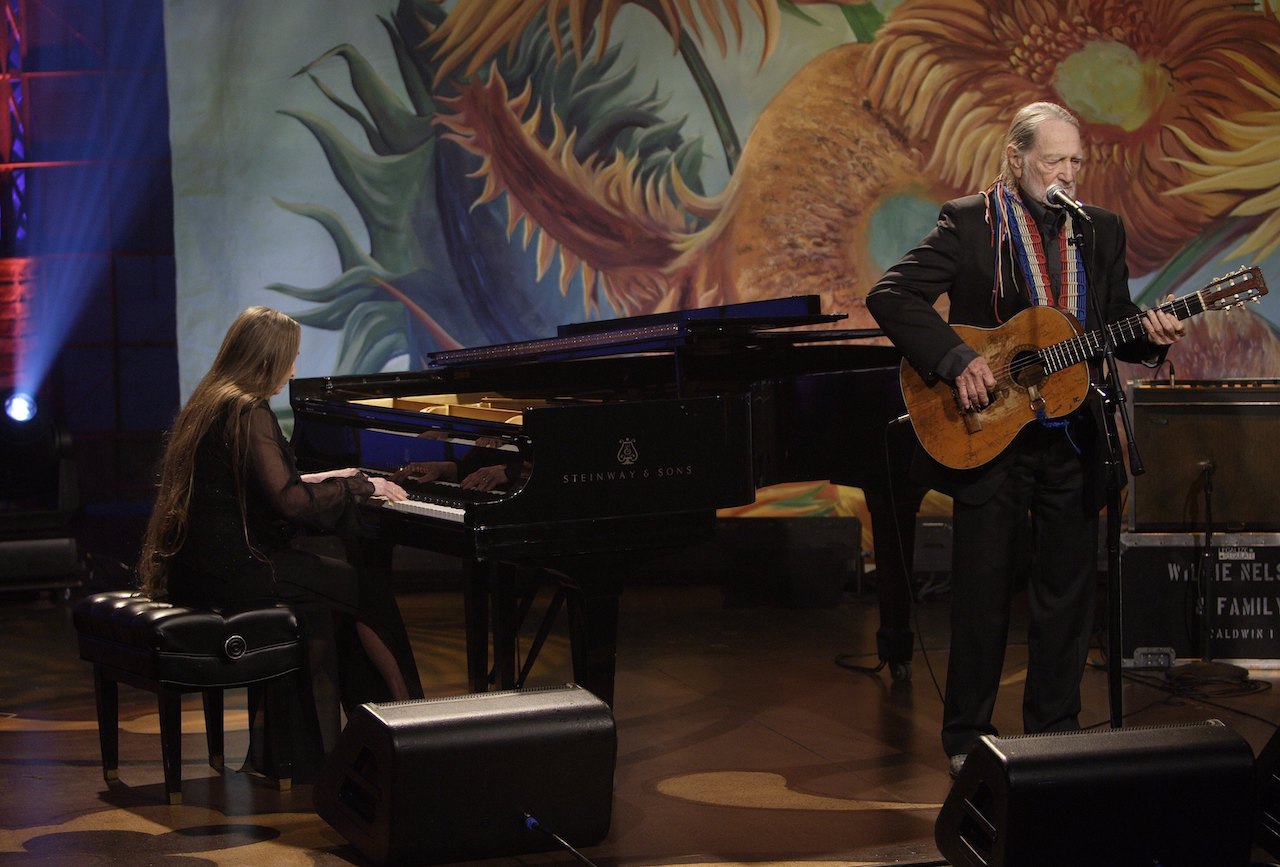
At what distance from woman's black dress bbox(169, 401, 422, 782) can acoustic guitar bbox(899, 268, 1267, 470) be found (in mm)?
1552

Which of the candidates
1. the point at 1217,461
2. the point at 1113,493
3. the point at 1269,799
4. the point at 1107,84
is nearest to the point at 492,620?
the point at 1113,493

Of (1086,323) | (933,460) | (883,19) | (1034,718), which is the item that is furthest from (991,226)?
(883,19)

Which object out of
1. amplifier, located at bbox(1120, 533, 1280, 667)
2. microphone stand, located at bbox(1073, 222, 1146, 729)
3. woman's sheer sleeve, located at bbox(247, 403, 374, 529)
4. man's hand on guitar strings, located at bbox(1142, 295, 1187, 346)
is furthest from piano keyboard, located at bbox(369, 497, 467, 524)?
amplifier, located at bbox(1120, 533, 1280, 667)

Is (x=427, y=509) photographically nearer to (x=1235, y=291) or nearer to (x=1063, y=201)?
(x=1063, y=201)

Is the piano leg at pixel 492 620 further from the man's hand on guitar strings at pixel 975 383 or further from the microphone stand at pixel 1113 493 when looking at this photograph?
the microphone stand at pixel 1113 493

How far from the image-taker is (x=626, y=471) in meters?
3.62

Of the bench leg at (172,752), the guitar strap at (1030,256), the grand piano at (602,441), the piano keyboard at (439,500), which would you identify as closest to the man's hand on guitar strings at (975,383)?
the guitar strap at (1030,256)

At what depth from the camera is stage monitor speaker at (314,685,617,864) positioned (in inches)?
110

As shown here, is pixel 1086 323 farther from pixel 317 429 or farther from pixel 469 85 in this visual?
pixel 469 85

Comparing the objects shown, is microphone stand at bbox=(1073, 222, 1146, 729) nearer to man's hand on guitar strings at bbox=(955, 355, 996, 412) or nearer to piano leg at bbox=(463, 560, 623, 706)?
man's hand on guitar strings at bbox=(955, 355, 996, 412)

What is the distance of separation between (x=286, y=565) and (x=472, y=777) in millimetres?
1250

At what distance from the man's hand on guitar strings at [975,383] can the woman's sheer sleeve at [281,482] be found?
1.70m

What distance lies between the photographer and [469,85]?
23.8 ft

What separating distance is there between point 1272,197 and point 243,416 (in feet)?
18.7
